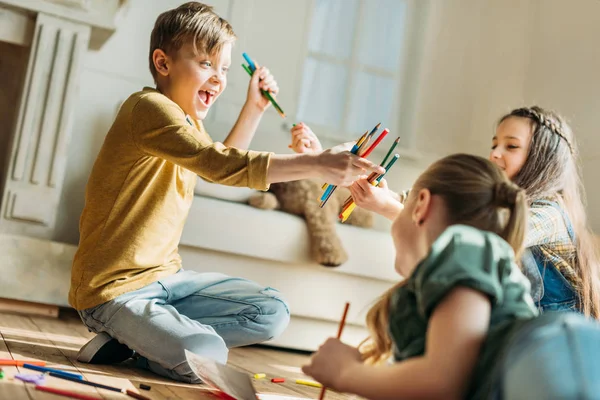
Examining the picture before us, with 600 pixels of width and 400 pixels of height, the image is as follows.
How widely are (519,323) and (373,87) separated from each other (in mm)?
2700

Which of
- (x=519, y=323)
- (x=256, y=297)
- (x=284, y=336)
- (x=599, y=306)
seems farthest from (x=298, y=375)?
(x=519, y=323)

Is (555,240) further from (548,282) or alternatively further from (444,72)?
(444,72)

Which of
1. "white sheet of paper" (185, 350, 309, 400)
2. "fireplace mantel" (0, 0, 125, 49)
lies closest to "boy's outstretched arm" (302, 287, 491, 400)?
"white sheet of paper" (185, 350, 309, 400)

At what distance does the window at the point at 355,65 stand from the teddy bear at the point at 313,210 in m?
0.74

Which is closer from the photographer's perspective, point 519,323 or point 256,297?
point 519,323

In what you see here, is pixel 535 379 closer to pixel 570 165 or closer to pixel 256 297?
pixel 256 297

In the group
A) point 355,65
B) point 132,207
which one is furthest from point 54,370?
point 355,65

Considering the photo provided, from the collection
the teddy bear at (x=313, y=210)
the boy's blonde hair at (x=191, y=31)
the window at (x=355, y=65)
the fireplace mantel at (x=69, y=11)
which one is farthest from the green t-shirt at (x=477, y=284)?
the window at (x=355, y=65)

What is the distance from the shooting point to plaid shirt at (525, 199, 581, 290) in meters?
1.47

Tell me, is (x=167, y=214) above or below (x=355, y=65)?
below

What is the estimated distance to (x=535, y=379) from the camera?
60 cm

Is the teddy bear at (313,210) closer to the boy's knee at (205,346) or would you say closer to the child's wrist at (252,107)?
the child's wrist at (252,107)

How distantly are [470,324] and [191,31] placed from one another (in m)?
1.10

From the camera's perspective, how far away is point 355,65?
326 centimetres
